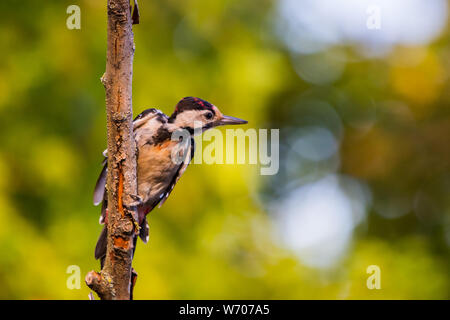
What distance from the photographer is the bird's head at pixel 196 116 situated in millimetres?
3340

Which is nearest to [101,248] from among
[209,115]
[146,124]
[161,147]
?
[161,147]

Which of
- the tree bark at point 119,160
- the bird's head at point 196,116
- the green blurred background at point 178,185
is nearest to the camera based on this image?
the tree bark at point 119,160


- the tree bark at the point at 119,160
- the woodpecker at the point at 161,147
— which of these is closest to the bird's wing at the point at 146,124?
the woodpecker at the point at 161,147

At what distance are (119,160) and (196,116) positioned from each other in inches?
29.6

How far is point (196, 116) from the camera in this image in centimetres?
340

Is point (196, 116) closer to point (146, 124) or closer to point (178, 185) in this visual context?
point (146, 124)

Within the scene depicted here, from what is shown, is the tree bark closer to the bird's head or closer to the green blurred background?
the bird's head

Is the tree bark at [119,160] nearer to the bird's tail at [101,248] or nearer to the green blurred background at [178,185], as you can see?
the bird's tail at [101,248]

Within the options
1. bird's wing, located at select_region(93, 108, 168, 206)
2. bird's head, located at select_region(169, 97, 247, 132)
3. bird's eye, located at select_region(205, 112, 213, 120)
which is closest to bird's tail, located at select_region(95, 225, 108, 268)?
bird's wing, located at select_region(93, 108, 168, 206)
